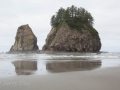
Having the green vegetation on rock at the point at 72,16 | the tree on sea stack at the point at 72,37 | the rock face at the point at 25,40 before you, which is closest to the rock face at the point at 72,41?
the tree on sea stack at the point at 72,37

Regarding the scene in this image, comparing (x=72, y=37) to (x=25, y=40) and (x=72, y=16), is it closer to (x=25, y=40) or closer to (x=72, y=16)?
(x=72, y=16)

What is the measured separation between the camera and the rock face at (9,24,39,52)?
244 feet

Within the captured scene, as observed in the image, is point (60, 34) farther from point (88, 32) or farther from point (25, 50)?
point (25, 50)

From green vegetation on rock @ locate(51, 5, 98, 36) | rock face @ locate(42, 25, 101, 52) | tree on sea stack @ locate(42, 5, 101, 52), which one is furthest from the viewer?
green vegetation on rock @ locate(51, 5, 98, 36)

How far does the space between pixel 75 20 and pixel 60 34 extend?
11801mm

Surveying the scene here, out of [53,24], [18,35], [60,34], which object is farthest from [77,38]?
[18,35]

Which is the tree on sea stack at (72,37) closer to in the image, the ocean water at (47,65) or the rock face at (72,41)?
the rock face at (72,41)

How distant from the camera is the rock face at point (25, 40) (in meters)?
74.4

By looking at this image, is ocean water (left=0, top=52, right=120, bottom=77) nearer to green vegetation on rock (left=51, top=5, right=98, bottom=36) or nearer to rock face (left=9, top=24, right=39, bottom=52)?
green vegetation on rock (left=51, top=5, right=98, bottom=36)

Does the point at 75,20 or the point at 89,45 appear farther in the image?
the point at 75,20

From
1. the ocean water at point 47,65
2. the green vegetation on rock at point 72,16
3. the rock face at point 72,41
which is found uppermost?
the green vegetation on rock at point 72,16

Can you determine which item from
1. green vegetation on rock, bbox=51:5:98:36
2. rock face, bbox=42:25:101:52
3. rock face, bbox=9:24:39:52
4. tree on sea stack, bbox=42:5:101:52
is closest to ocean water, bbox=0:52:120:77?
rock face, bbox=42:25:101:52

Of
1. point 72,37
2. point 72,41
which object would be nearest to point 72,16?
point 72,37

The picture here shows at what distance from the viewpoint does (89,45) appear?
2196 inches
